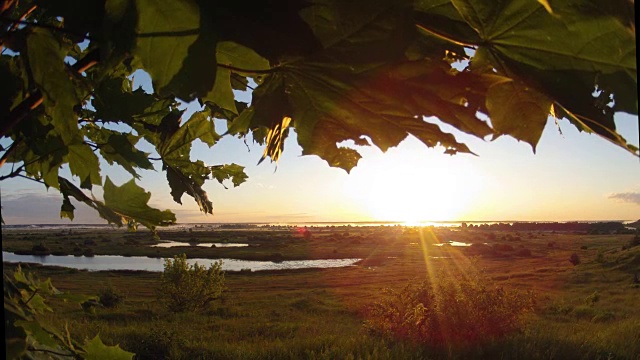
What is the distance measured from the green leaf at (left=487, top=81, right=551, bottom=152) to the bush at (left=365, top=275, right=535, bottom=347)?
15.4m

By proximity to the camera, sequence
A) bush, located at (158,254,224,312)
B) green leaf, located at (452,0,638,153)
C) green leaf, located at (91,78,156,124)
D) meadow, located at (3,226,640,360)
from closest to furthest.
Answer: green leaf, located at (452,0,638,153) < green leaf, located at (91,78,156,124) < meadow, located at (3,226,640,360) < bush, located at (158,254,224,312)

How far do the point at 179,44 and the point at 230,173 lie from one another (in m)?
1.59

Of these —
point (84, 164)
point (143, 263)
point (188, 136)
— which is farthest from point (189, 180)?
point (143, 263)

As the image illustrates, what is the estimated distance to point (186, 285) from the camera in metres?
23.5

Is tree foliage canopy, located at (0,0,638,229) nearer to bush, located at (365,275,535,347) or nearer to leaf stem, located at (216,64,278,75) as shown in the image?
leaf stem, located at (216,64,278,75)

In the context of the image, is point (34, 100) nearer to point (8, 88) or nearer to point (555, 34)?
point (8, 88)

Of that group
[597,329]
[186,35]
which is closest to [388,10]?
[186,35]

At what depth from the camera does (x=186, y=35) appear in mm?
427

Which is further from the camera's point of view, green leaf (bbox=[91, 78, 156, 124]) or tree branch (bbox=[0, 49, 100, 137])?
green leaf (bbox=[91, 78, 156, 124])

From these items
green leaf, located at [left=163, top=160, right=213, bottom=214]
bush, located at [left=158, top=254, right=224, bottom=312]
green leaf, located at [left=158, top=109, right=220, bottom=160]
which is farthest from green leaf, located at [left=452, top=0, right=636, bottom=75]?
bush, located at [left=158, top=254, right=224, bottom=312]

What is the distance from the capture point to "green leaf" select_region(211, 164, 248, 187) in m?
1.90

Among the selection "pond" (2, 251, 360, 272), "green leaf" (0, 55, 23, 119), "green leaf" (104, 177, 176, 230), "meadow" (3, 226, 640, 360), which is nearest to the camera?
"green leaf" (0, 55, 23, 119)

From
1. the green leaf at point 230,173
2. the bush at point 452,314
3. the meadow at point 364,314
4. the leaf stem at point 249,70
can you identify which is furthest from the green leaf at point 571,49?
the bush at point 452,314

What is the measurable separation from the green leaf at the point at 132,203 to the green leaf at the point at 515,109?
79 cm
